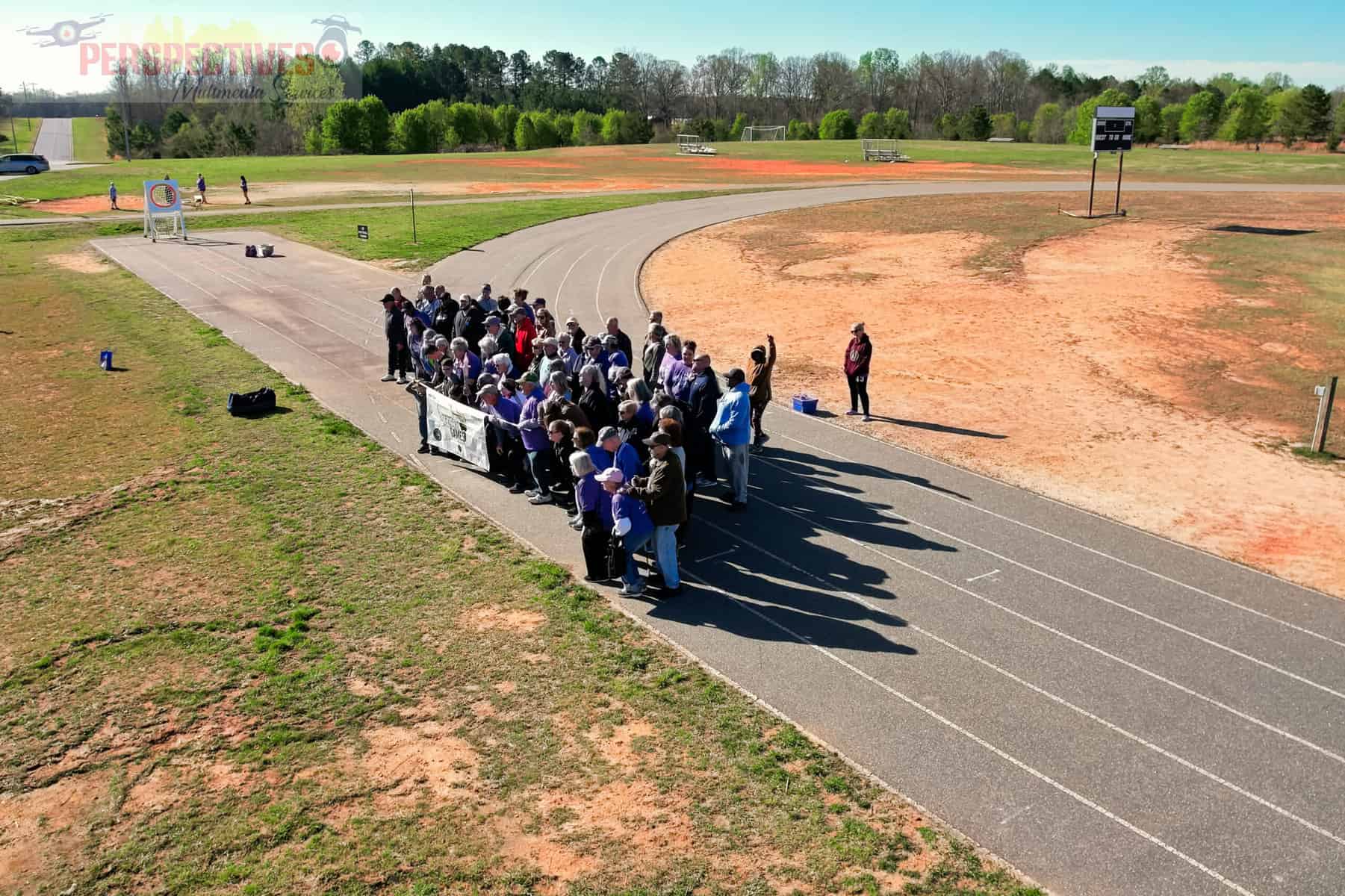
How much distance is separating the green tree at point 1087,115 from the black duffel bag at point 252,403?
111 metres

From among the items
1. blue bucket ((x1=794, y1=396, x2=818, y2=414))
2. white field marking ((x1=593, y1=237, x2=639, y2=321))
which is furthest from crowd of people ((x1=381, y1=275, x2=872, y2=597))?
white field marking ((x1=593, y1=237, x2=639, y2=321))

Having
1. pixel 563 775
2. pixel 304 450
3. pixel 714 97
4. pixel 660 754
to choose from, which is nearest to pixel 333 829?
pixel 563 775

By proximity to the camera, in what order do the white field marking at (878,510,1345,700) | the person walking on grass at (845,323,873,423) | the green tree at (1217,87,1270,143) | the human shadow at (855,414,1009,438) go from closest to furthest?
the white field marking at (878,510,1345,700), the person walking on grass at (845,323,873,423), the human shadow at (855,414,1009,438), the green tree at (1217,87,1270,143)

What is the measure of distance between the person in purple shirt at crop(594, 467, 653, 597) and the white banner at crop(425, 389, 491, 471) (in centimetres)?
449

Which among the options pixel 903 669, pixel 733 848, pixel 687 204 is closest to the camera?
pixel 733 848

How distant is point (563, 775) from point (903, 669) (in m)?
3.77

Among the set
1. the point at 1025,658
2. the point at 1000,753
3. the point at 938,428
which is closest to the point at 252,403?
the point at 938,428

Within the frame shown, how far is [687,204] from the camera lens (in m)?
54.3

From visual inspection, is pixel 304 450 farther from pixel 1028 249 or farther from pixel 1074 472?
pixel 1028 249

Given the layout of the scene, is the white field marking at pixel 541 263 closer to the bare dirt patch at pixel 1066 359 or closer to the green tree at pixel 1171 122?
the bare dirt patch at pixel 1066 359

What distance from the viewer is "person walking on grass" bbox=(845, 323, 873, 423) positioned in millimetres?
17031

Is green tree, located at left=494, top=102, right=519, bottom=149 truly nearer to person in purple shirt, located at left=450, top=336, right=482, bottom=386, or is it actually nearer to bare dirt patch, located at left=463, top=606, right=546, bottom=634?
person in purple shirt, located at left=450, top=336, right=482, bottom=386

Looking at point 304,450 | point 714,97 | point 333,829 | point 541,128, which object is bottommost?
point 333,829

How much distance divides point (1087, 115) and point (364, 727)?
12418 cm
